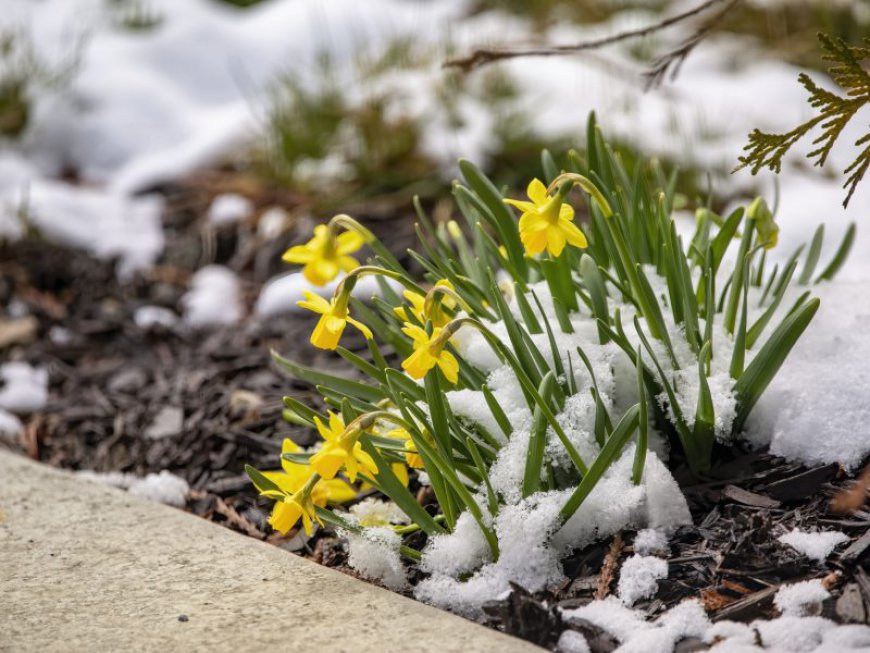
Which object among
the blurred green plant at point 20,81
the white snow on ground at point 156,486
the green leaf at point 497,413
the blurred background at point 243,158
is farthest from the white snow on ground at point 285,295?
the blurred green plant at point 20,81

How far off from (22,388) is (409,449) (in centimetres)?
173

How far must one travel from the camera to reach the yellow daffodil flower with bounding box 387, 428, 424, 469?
1.69 m

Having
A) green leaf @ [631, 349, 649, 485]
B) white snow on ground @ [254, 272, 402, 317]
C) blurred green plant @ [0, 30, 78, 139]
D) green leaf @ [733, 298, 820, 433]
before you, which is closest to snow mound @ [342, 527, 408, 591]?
green leaf @ [631, 349, 649, 485]

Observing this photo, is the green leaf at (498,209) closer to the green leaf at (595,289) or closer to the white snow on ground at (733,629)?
the green leaf at (595,289)

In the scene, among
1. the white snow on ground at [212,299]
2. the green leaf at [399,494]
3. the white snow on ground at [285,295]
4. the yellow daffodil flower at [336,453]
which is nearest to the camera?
the yellow daffodil flower at [336,453]

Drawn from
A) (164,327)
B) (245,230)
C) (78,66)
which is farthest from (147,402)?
(78,66)

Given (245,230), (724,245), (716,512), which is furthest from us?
(245,230)

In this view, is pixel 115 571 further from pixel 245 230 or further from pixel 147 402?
pixel 245 230

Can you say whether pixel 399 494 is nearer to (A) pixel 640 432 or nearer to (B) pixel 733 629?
(A) pixel 640 432

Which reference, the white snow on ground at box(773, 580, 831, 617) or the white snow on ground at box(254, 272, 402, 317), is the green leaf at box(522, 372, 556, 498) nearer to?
the white snow on ground at box(773, 580, 831, 617)

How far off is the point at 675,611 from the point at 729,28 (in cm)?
383

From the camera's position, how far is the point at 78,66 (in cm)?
460

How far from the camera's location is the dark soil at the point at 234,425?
1.53m

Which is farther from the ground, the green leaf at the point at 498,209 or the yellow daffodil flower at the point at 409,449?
the green leaf at the point at 498,209
